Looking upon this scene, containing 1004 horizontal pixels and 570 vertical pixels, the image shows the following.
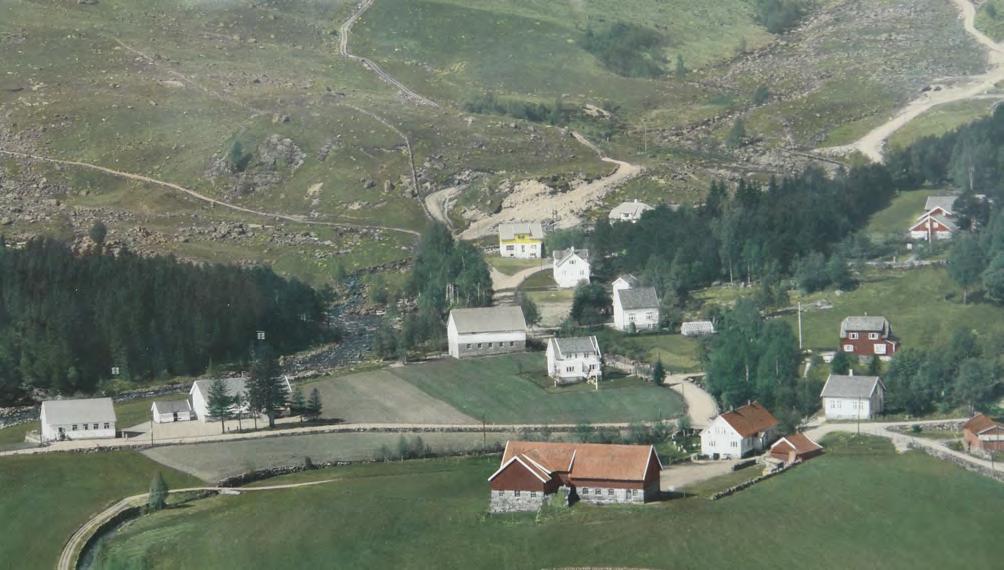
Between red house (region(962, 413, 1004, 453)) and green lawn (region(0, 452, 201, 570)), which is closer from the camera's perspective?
green lawn (region(0, 452, 201, 570))

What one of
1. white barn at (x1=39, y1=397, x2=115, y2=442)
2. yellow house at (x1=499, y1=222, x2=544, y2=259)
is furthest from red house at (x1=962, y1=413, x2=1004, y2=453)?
yellow house at (x1=499, y1=222, x2=544, y2=259)

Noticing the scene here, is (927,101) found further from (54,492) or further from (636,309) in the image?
(54,492)

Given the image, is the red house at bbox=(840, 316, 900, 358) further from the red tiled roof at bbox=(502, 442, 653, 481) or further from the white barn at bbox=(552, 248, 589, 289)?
the red tiled roof at bbox=(502, 442, 653, 481)

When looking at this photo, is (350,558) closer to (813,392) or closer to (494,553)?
(494,553)

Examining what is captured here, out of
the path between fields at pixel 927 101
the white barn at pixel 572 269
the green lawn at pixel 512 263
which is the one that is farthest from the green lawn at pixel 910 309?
the path between fields at pixel 927 101

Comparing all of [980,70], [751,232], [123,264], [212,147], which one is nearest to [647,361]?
[751,232]
